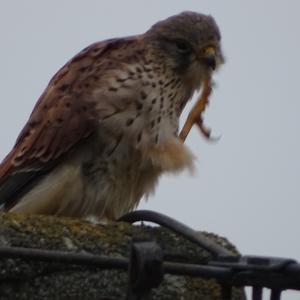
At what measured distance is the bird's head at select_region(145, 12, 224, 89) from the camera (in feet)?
20.1

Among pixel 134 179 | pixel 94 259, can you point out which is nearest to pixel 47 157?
pixel 134 179

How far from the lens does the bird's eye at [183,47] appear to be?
6.31m

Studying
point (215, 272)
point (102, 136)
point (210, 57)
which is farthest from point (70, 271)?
point (210, 57)

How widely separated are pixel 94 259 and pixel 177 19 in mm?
4626

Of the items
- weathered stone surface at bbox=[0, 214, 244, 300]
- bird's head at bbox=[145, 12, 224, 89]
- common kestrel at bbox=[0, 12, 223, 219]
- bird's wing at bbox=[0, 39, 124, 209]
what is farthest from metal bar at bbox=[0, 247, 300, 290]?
bird's head at bbox=[145, 12, 224, 89]

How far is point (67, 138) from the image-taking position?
550 cm

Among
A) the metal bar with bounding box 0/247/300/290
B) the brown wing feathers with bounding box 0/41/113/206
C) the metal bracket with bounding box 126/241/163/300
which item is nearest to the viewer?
the metal bracket with bounding box 126/241/163/300

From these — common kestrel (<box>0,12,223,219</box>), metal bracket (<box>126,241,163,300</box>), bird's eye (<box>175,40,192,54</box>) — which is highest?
bird's eye (<box>175,40,192,54</box>)

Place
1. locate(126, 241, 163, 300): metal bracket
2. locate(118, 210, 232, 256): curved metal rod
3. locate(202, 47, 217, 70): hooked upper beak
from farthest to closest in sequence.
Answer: locate(202, 47, 217, 70): hooked upper beak → locate(118, 210, 232, 256): curved metal rod → locate(126, 241, 163, 300): metal bracket

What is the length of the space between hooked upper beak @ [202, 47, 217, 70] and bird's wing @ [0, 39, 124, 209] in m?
0.62

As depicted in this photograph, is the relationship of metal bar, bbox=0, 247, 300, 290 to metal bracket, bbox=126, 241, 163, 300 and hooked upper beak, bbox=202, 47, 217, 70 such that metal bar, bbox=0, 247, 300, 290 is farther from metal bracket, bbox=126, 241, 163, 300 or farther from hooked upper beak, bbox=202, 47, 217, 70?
hooked upper beak, bbox=202, 47, 217, 70

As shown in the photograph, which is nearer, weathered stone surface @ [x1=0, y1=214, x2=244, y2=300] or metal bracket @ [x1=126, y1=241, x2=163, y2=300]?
metal bracket @ [x1=126, y1=241, x2=163, y2=300]

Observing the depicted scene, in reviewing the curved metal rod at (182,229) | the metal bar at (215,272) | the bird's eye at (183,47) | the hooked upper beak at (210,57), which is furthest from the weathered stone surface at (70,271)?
the bird's eye at (183,47)

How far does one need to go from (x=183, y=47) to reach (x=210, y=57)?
31 cm
